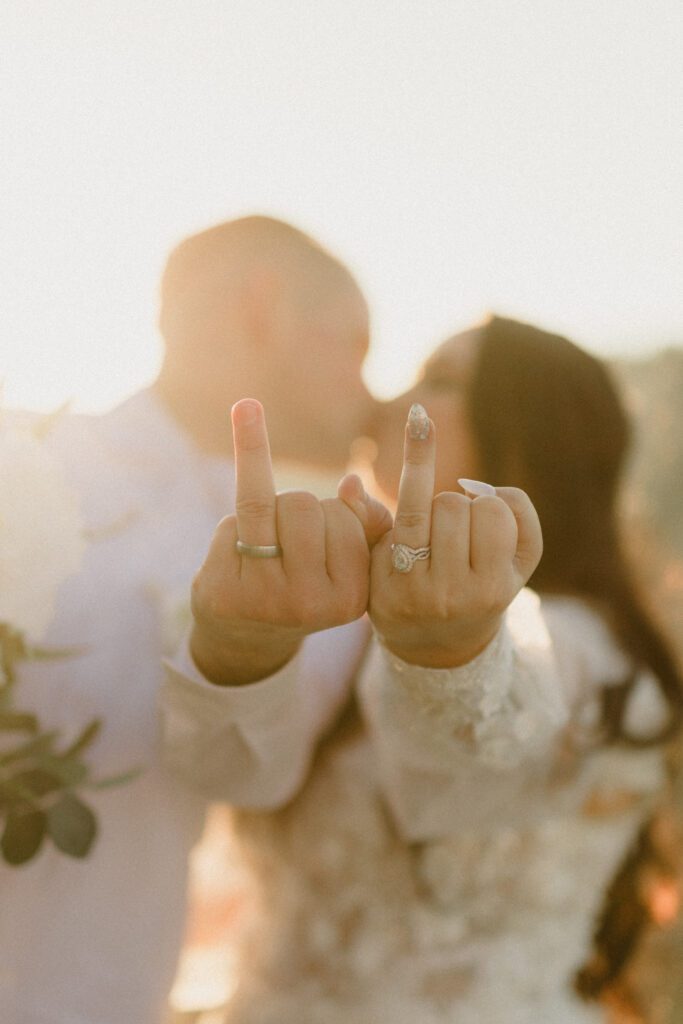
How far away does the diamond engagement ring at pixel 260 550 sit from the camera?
80 cm

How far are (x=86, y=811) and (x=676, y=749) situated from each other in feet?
5.27

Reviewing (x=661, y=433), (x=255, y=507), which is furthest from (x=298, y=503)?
(x=661, y=433)

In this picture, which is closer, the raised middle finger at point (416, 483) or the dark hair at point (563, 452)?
the raised middle finger at point (416, 483)

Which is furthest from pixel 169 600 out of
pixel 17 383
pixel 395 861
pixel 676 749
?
pixel 676 749

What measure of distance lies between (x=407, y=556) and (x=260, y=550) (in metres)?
0.15

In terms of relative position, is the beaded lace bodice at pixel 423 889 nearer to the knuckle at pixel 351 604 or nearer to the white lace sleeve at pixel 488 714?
the white lace sleeve at pixel 488 714

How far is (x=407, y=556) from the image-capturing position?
0.79 m

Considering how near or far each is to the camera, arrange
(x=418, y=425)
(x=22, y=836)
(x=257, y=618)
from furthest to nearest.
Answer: (x=22, y=836)
(x=257, y=618)
(x=418, y=425)

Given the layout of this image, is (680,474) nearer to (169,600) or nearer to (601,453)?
(601,453)

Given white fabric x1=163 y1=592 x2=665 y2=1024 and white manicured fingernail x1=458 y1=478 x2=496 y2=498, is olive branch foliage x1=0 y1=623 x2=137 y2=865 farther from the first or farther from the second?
white manicured fingernail x1=458 y1=478 x2=496 y2=498

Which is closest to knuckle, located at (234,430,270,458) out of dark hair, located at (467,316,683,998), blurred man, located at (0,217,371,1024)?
blurred man, located at (0,217,371,1024)

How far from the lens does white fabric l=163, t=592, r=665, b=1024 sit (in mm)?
1553

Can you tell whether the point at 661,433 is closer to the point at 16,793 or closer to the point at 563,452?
the point at 563,452

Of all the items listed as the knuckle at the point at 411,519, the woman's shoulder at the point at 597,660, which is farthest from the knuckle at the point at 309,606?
the woman's shoulder at the point at 597,660
